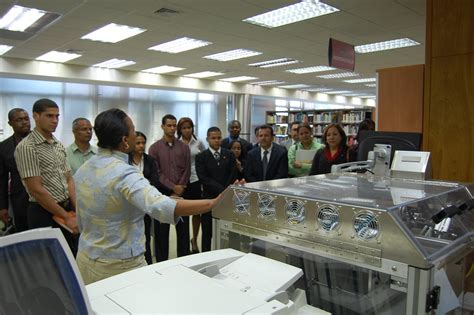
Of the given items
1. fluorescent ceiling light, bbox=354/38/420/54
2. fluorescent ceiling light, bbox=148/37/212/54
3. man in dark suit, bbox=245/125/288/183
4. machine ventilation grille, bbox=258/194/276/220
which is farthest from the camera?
fluorescent ceiling light, bbox=148/37/212/54

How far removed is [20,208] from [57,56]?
5215 mm

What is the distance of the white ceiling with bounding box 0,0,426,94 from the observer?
13.9 feet

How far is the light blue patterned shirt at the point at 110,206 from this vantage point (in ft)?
4.72

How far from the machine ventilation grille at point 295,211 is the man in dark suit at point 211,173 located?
2222mm

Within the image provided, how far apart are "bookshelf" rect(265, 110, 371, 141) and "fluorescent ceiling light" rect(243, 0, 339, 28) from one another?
12.7ft

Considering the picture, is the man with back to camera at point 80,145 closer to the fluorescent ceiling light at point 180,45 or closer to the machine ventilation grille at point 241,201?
the machine ventilation grille at point 241,201

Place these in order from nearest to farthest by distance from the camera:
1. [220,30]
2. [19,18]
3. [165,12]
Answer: [165,12] → [19,18] → [220,30]

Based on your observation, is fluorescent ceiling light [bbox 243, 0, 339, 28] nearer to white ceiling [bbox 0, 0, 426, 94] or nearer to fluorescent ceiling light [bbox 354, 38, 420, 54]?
white ceiling [bbox 0, 0, 426, 94]

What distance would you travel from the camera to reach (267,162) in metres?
3.65

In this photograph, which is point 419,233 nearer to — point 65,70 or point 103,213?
point 103,213

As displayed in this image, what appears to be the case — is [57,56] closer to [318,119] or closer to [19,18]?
[19,18]

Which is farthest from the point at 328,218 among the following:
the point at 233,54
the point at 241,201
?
the point at 233,54

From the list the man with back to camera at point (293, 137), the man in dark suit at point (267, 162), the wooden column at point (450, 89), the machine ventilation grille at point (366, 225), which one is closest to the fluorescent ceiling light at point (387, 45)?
the man with back to camera at point (293, 137)

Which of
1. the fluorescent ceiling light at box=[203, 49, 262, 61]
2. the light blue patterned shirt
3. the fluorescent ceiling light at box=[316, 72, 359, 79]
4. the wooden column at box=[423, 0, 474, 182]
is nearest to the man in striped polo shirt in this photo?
the light blue patterned shirt
